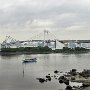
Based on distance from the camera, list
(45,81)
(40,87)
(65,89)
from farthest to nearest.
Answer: (45,81) < (40,87) < (65,89)

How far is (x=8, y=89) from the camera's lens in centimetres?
2331

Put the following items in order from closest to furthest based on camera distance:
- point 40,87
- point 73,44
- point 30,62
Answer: point 40,87 → point 30,62 → point 73,44

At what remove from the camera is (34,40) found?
402 feet

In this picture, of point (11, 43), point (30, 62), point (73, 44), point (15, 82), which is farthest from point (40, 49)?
point (15, 82)

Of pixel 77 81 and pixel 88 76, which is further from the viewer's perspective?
pixel 88 76

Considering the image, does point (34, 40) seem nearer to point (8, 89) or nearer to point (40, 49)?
point (40, 49)

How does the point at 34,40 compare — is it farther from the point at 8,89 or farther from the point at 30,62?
the point at 8,89

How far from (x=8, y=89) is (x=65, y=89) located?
4.19m

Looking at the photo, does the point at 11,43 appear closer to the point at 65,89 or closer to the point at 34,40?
the point at 34,40

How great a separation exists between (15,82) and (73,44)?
83865mm

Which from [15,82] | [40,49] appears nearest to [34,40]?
[40,49]

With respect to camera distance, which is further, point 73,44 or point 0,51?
point 73,44

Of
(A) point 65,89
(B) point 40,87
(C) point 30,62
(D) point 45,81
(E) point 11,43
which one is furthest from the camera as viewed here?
(E) point 11,43

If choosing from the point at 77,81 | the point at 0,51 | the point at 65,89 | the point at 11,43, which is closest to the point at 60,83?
the point at 77,81
